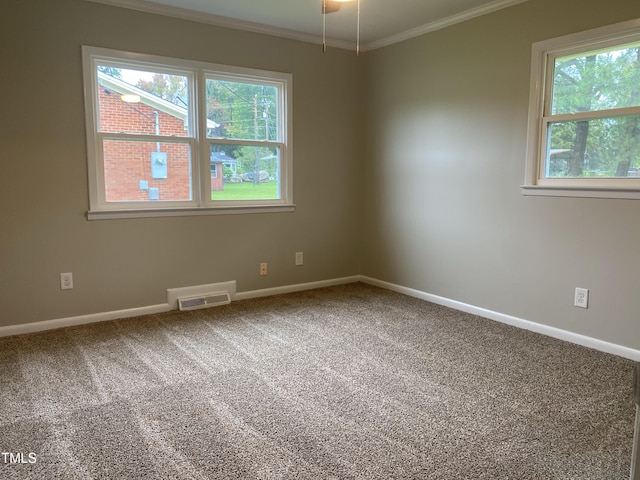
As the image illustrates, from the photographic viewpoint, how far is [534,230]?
3467mm

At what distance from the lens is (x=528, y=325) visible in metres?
3.55

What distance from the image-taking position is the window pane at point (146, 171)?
3.68 meters

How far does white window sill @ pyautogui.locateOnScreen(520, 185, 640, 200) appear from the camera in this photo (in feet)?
9.60

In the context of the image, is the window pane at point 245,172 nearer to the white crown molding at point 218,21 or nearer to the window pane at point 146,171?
the window pane at point 146,171

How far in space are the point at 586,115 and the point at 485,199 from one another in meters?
0.95

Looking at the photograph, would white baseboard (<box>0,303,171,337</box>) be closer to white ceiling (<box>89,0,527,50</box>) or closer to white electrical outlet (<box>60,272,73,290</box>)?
white electrical outlet (<box>60,272,73,290</box>)

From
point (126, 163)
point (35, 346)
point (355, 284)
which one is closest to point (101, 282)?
point (35, 346)

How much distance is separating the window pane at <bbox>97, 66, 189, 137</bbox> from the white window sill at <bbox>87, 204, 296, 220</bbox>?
24.9 inches

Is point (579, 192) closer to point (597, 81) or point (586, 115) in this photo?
point (586, 115)

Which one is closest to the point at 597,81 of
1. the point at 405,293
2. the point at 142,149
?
the point at 405,293

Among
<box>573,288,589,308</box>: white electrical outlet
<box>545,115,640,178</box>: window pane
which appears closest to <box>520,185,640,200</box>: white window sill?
<box>545,115,640,178</box>: window pane

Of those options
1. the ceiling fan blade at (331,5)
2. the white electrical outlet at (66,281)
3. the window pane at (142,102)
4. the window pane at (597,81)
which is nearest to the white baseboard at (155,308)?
the white electrical outlet at (66,281)

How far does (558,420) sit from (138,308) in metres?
3.11

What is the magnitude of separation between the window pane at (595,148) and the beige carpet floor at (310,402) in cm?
120
